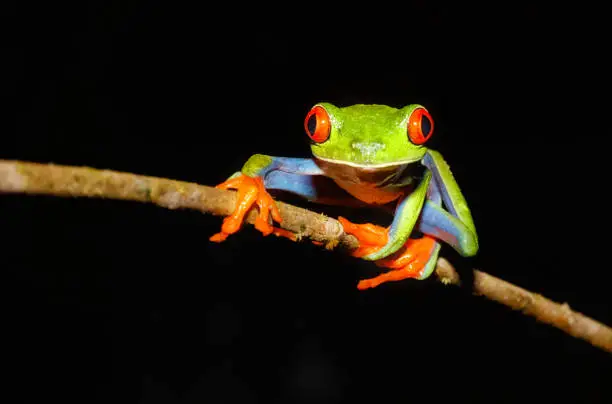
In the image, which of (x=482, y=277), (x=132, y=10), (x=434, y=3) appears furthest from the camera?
(x=434, y=3)

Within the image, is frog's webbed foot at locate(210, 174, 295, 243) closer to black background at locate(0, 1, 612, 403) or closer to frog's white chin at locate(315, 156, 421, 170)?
frog's white chin at locate(315, 156, 421, 170)

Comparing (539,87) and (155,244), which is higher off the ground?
(539,87)

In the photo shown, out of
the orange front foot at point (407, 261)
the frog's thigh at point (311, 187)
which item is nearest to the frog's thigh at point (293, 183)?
the frog's thigh at point (311, 187)

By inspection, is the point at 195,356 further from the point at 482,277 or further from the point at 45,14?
the point at 482,277

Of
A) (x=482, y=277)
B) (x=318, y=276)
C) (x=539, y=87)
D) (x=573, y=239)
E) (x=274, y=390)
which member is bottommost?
(x=274, y=390)

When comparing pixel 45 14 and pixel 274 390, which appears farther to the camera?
pixel 274 390

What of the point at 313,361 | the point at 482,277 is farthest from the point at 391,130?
the point at 313,361

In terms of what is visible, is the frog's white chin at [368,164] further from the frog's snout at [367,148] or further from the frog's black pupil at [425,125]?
the frog's black pupil at [425,125]

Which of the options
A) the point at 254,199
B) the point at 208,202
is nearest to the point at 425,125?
the point at 254,199
